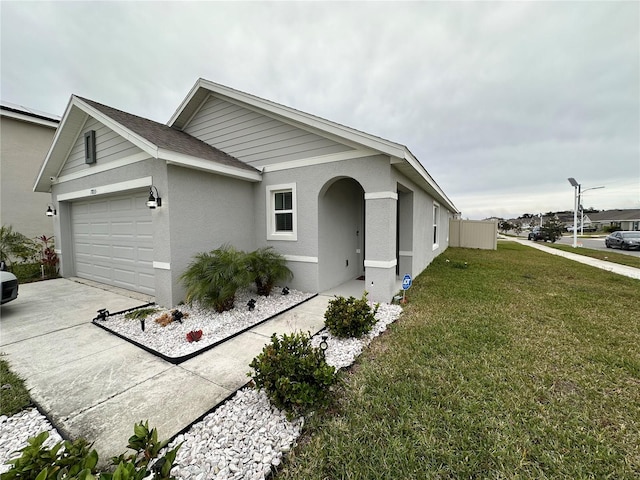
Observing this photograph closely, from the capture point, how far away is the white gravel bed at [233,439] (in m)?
1.87

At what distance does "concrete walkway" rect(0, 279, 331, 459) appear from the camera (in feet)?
7.70

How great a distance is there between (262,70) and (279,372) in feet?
33.6

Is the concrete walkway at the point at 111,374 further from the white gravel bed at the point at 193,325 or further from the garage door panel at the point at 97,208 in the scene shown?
the garage door panel at the point at 97,208

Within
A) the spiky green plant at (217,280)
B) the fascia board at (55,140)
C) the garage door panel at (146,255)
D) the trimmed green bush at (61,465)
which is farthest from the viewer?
the fascia board at (55,140)

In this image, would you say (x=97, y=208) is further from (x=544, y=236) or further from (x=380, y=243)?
(x=544, y=236)

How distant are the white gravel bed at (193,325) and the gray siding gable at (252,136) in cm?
358

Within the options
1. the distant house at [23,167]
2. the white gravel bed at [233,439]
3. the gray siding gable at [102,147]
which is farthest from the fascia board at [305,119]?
the distant house at [23,167]

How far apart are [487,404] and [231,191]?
6230mm

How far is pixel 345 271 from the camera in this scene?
7566 millimetres

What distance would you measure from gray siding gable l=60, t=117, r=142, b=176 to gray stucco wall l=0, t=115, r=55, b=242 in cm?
562

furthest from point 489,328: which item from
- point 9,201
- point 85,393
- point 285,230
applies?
point 9,201

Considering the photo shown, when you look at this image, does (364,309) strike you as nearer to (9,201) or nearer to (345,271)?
(345,271)

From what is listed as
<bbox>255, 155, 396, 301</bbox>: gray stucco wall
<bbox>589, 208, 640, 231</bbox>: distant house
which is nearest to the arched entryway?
<bbox>255, 155, 396, 301</bbox>: gray stucco wall

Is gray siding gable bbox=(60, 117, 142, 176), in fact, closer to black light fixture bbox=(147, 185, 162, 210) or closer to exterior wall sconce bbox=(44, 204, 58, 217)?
black light fixture bbox=(147, 185, 162, 210)
